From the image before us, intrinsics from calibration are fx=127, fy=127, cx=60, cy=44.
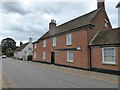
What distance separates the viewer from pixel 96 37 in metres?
17.2

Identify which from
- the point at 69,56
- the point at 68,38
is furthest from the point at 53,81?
the point at 68,38

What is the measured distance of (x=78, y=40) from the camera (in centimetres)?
1847

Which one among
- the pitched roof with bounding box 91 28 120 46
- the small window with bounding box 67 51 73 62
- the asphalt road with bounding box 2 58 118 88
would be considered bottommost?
the asphalt road with bounding box 2 58 118 88

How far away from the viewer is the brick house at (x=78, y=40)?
17125 millimetres

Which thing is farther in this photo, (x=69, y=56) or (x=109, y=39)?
(x=69, y=56)

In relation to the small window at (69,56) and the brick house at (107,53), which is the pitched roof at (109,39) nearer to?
the brick house at (107,53)

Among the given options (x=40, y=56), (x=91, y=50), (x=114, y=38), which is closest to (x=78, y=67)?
(x=91, y=50)

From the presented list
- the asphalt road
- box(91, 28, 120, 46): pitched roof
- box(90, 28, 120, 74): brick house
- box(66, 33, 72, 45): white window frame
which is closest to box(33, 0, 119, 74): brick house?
box(66, 33, 72, 45): white window frame

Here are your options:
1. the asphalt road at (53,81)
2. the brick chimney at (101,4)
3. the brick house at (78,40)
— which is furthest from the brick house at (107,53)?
the brick chimney at (101,4)

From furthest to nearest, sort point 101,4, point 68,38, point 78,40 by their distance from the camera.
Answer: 1. point 68,38
2. point 101,4
3. point 78,40

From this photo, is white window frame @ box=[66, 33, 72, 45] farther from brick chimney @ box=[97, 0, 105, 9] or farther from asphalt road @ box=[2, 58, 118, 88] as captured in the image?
asphalt road @ box=[2, 58, 118, 88]

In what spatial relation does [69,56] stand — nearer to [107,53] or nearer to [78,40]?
[78,40]

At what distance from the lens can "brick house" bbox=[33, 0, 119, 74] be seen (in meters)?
17.1

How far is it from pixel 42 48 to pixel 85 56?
49.5 ft
